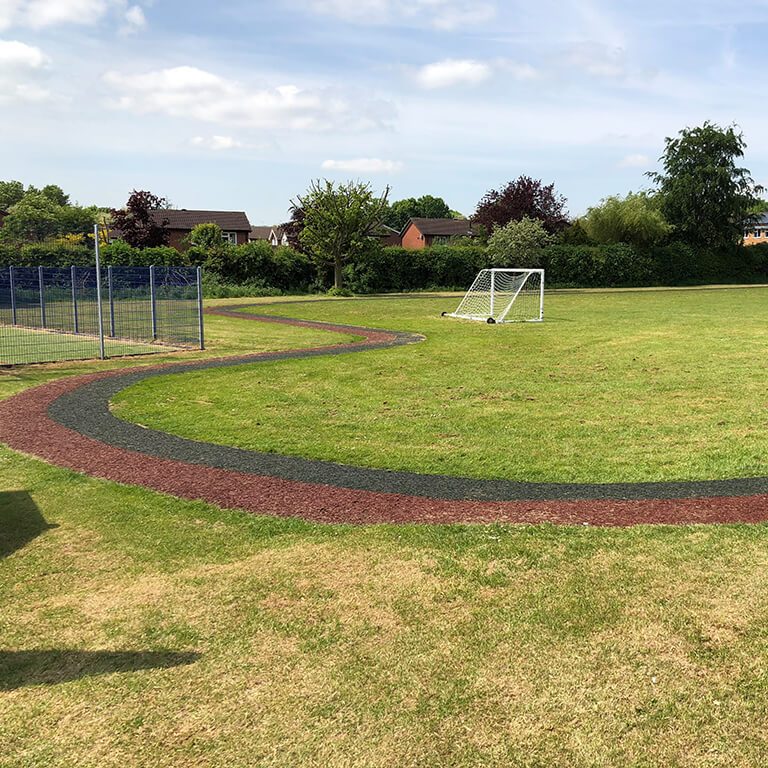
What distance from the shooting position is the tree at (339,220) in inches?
1689

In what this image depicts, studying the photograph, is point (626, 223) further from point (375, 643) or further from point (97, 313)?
point (375, 643)

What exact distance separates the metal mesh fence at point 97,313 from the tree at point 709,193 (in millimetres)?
52921

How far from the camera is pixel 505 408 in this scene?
33.1 feet

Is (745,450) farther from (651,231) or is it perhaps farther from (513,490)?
(651,231)

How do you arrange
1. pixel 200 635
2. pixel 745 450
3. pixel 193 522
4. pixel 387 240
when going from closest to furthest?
pixel 200 635 < pixel 193 522 < pixel 745 450 < pixel 387 240

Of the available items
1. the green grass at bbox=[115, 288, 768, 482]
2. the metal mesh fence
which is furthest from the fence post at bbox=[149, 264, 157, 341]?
the green grass at bbox=[115, 288, 768, 482]

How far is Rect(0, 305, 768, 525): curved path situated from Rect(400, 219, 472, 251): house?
78.9m

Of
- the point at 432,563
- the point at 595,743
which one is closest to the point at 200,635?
the point at 432,563

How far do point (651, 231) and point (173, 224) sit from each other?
1821 inches

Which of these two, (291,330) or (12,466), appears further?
(291,330)

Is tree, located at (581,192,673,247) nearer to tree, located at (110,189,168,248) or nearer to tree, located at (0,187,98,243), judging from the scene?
tree, located at (110,189,168,248)

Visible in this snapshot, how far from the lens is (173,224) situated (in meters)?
72.6

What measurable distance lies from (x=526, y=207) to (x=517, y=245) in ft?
28.1

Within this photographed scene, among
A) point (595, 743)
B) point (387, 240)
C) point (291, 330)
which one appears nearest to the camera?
point (595, 743)
